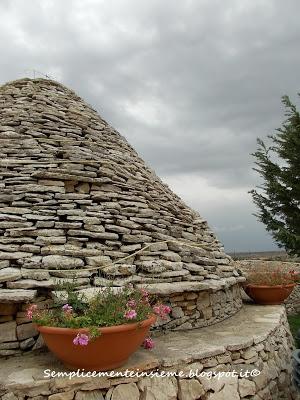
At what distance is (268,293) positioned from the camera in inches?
259

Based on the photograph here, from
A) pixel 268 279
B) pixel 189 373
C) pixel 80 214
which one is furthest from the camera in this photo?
pixel 268 279

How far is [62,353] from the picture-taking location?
3.23m

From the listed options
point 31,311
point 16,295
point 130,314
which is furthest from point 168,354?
point 16,295

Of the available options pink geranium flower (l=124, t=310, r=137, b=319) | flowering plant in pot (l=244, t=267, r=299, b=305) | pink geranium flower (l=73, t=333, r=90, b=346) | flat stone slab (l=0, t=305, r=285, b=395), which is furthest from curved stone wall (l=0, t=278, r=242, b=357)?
pink geranium flower (l=73, t=333, r=90, b=346)

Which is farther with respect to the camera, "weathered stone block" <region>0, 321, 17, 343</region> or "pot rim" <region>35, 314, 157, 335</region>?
"weathered stone block" <region>0, 321, 17, 343</region>

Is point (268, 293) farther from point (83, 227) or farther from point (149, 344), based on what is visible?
point (83, 227)

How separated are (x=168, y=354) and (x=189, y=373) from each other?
272mm

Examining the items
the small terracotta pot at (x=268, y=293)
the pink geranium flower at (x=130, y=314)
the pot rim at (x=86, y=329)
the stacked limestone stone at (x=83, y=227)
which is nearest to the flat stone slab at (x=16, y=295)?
the stacked limestone stone at (x=83, y=227)

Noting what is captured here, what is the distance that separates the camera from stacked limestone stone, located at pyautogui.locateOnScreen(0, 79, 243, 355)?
4102mm

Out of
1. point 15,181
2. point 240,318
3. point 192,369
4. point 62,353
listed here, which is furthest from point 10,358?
point 240,318

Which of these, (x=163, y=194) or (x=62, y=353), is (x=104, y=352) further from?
(x=163, y=194)

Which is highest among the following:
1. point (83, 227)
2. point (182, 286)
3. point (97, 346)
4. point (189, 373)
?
point (83, 227)

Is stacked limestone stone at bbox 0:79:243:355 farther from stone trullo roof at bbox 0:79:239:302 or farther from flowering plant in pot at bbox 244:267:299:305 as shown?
flowering plant in pot at bbox 244:267:299:305

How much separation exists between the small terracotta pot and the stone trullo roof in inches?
32.5
